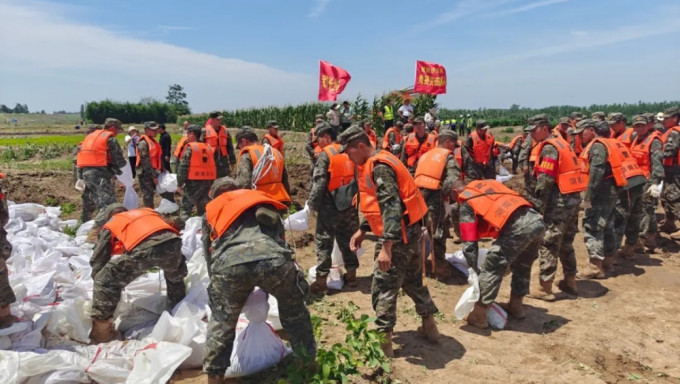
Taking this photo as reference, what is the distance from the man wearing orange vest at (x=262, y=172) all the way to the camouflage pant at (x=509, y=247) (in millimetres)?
2674

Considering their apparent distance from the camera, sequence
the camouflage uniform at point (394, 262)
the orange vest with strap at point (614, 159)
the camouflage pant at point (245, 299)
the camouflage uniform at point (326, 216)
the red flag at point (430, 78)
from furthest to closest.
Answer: the red flag at point (430, 78)
the orange vest with strap at point (614, 159)
the camouflage uniform at point (326, 216)
the camouflage uniform at point (394, 262)
the camouflage pant at point (245, 299)

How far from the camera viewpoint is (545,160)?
5387 mm

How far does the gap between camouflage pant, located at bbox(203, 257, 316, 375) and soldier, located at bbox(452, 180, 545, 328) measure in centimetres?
182

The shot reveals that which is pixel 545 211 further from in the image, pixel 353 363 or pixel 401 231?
pixel 353 363

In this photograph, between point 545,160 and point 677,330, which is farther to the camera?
point 545,160

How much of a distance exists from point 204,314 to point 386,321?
1674mm

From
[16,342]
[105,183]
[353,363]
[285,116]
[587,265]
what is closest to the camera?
[353,363]

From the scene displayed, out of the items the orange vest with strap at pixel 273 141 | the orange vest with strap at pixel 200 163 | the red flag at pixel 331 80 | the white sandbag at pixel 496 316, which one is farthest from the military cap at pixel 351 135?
the red flag at pixel 331 80

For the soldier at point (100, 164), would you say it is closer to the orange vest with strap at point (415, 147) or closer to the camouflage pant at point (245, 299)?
the camouflage pant at point (245, 299)

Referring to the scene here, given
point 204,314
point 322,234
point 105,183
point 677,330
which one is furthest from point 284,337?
point 105,183

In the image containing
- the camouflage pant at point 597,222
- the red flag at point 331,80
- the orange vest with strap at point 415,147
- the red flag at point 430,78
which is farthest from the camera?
the red flag at point 430,78

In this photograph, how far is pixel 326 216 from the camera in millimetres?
5348

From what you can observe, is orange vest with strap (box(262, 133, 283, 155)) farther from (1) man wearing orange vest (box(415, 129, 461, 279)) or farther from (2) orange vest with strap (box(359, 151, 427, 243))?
(2) orange vest with strap (box(359, 151, 427, 243))

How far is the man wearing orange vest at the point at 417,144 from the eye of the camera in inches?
349
